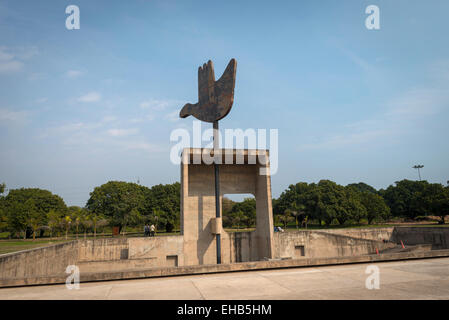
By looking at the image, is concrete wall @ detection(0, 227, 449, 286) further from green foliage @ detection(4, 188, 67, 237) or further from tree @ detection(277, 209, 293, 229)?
tree @ detection(277, 209, 293, 229)

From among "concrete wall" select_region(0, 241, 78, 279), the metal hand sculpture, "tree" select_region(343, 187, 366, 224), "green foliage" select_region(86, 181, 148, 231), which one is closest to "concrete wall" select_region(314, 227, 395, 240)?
the metal hand sculpture

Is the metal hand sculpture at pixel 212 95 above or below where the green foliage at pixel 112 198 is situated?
above

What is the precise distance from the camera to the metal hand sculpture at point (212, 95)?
59.2ft

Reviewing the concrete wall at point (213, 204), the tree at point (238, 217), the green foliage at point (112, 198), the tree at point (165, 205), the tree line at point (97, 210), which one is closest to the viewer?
the concrete wall at point (213, 204)

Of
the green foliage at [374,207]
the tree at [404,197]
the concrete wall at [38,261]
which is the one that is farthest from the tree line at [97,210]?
the tree at [404,197]

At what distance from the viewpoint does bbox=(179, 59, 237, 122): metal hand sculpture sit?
710 inches

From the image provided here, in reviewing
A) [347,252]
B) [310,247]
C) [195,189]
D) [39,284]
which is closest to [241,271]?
[39,284]

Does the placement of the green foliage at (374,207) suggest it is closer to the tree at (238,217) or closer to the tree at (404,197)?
the tree at (404,197)

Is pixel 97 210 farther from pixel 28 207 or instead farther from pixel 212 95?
pixel 212 95

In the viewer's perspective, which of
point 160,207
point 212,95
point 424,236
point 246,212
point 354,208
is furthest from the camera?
point 246,212

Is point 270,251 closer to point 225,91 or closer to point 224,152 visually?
point 224,152

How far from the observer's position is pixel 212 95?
1950cm

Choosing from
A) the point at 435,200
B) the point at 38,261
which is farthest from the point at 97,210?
the point at 435,200

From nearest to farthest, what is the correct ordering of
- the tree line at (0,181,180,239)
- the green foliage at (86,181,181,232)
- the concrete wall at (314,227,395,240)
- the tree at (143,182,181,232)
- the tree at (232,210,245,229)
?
the concrete wall at (314,227,395,240) < the tree line at (0,181,180,239) < the green foliage at (86,181,181,232) < the tree at (143,182,181,232) < the tree at (232,210,245,229)
